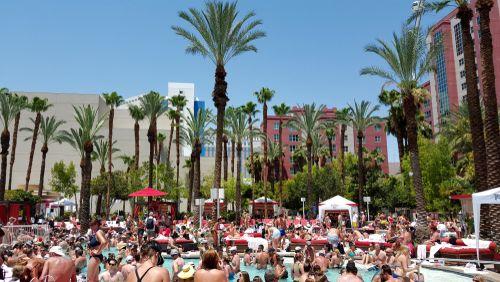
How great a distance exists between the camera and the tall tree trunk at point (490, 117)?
16.9 metres

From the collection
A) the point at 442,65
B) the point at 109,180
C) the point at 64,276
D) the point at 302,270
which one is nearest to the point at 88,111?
the point at 109,180

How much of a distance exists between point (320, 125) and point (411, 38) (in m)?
31.2

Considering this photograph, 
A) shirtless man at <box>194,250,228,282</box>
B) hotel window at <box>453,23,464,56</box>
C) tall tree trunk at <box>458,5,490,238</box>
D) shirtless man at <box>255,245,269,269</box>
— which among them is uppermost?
hotel window at <box>453,23,464,56</box>

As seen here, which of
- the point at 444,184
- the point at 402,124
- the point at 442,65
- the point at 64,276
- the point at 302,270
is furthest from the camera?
the point at 442,65

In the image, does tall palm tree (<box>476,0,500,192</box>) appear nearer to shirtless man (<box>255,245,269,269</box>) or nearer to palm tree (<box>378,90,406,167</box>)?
shirtless man (<box>255,245,269,269</box>)

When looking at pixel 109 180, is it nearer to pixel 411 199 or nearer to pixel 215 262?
pixel 411 199

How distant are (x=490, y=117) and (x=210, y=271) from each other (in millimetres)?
16583

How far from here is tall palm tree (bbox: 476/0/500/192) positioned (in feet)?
57.4

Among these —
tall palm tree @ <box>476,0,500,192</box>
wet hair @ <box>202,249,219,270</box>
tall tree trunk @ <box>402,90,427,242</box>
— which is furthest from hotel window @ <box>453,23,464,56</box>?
wet hair @ <box>202,249,219,270</box>

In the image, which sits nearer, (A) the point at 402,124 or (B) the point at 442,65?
(A) the point at 402,124

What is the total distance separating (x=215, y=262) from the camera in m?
5.50

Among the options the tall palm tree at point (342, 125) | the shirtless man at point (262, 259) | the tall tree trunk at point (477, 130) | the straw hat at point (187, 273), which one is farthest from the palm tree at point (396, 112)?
the straw hat at point (187, 273)

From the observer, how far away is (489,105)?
18188 mm

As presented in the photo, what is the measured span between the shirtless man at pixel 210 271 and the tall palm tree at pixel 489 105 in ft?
49.1
